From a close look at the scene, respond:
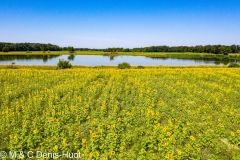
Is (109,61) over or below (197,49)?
below

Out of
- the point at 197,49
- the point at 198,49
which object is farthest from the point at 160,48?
the point at 198,49

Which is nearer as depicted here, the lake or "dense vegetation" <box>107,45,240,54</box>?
the lake

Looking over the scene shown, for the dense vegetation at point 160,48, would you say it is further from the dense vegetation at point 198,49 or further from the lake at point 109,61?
the lake at point 109,61

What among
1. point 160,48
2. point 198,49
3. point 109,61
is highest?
point 160,48

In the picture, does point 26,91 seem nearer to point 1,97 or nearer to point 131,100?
point 1,97

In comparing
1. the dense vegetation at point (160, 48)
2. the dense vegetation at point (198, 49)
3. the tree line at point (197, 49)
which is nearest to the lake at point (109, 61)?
the dense vegetation at point (198, 49)

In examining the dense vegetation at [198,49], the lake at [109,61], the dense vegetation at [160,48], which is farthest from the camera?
the dense vegetation at [198,49]

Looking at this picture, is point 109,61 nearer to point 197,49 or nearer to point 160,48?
point 197,49

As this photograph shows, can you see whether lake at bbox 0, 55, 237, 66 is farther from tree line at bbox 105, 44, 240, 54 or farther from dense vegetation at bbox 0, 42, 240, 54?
dense vegetation at bbox 0, 42, 240, 54

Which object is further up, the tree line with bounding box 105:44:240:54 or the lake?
the tree line with bounding box 105:44:240:54

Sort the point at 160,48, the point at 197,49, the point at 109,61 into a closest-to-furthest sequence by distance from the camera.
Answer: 1. the point at 109,61
2. the point at 197,49
3. the point at 160,48

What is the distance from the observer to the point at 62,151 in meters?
6.45

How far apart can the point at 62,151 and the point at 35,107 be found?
5345mm

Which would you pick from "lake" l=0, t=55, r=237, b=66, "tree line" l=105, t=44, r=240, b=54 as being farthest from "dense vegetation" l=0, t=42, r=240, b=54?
"lake" l=0, t=55, r=237, b=66
